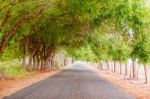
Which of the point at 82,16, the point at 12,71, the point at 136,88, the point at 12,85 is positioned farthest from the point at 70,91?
the point at 12,71

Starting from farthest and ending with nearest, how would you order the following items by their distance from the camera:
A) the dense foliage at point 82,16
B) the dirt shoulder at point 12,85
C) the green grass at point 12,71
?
the green grass at point 12,71 → the dirt shoulder at point 12,85 → the dense foliage at point 82,16

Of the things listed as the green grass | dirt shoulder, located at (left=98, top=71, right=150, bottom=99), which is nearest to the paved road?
dirt shoulder, located at (left=98, top=71, right=150, bottom=99)

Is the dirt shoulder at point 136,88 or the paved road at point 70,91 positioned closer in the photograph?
the paved road at point 70,91

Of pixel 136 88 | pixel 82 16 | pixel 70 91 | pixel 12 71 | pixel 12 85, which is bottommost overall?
pixel 136 88

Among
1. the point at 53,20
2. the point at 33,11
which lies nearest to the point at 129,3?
the point at 33,11

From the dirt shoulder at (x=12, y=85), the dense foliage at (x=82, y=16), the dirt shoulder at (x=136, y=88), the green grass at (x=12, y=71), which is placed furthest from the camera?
the green grass at (x=12, y=71)

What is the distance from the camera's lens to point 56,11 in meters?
30.0

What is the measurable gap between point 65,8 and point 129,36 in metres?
8.24

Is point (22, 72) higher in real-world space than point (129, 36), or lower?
lower

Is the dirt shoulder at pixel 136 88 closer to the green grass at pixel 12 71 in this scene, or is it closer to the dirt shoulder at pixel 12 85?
the dirt shoulder at pixel 12 85

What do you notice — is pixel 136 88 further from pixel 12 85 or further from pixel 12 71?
pixel 12 71

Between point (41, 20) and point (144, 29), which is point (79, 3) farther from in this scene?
point (41, 20)

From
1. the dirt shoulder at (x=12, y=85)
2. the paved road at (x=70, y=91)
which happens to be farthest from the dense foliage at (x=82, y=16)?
the paved road at (x=70, y=91)

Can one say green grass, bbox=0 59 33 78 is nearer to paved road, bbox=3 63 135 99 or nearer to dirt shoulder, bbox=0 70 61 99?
dirt shoulder, bbox=0 70 61 99
